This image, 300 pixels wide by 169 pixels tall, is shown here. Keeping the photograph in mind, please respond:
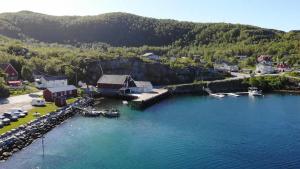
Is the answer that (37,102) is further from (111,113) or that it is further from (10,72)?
(10,72)

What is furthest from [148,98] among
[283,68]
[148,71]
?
[283,68]

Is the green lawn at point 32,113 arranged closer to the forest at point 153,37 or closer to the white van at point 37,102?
the white van at point 37,102

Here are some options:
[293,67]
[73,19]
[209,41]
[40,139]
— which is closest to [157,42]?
[209,41]

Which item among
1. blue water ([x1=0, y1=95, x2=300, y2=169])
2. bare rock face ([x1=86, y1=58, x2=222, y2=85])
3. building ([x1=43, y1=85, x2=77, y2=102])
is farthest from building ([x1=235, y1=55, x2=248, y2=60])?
building ([x1=43, y1=85, x2=77, y2=102])

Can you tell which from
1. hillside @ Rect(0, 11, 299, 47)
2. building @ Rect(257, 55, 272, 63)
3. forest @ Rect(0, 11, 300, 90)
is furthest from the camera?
hillside @ Rect(0, 11, 299, 47)

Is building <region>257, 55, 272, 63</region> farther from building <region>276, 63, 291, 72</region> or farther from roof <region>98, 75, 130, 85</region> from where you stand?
roof <region>98, 75, 130, 85</region>
